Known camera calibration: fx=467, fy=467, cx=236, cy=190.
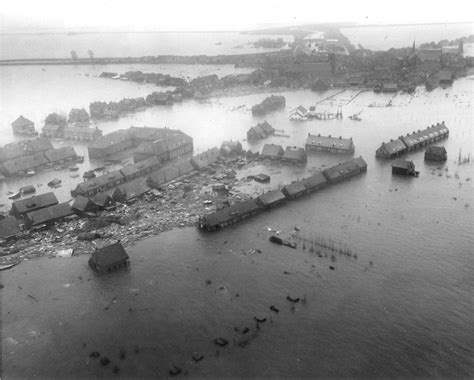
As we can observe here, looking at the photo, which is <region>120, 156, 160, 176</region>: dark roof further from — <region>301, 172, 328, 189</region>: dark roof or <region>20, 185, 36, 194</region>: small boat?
<region>301, 172, 328, 189</region>: dark roof

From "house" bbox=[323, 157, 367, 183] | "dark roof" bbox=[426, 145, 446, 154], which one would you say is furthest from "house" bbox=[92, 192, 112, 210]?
"dark roof" bbox=[426, 145, 446, 154]

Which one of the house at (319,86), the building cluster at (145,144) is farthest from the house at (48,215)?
the house at (319,86)

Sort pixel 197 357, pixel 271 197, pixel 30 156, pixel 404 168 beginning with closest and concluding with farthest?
pixel 197 357, pixel 271 197, pixel 404 168, pixel 30 156

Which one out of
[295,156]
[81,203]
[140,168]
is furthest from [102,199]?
[295,156]

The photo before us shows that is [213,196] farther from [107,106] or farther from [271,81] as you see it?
[271,81]

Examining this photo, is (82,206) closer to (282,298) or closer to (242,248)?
(242,248)

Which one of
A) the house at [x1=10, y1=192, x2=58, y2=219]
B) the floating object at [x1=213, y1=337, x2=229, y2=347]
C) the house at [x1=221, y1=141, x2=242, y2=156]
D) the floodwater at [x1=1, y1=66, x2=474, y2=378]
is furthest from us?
the house at [x1=221, y1=141, x2=242, y2=156]

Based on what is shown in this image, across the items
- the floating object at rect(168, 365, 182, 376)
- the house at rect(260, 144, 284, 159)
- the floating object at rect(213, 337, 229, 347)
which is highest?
the house at rect(260, 144, 284, 159)
